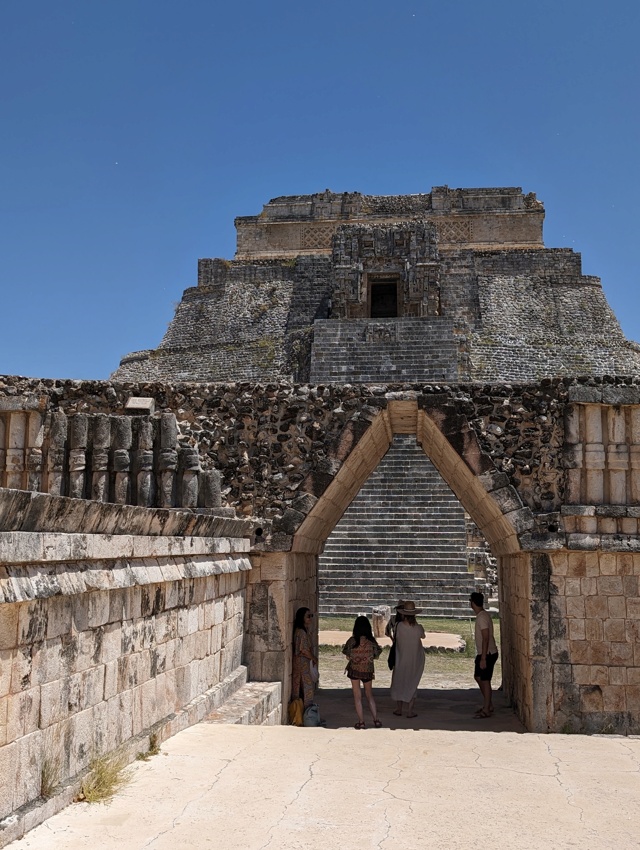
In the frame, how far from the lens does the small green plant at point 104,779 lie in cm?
385

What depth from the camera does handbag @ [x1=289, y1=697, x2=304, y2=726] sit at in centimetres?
809

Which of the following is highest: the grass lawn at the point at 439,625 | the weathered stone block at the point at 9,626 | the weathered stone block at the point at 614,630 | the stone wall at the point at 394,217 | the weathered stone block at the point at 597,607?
the stone wall at the point at 394,217

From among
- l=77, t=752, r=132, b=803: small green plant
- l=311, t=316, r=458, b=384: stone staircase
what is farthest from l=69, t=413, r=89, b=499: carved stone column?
l=311, t=316, r=458, b=384: stone staircase

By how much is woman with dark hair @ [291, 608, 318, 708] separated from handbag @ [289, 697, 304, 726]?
90mm

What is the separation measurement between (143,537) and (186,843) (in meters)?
1.68

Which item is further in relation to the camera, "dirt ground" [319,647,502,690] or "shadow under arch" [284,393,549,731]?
"dirt ground" [319,647,502,690]

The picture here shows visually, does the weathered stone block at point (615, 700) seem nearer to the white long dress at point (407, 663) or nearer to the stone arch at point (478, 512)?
the stone arch at point (478, 512)

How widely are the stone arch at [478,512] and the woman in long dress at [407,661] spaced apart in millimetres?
1019

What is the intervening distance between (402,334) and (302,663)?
1662 centimetres

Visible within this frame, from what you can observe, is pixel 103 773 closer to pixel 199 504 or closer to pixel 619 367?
pixel 199 504

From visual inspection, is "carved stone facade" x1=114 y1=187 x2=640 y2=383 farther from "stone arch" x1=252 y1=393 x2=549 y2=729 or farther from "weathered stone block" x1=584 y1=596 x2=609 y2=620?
"weathered stone block" x1=584 y1=596 x2=609 y2=620

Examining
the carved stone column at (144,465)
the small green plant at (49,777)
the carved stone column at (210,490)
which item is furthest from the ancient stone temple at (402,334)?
the small green plant at (49,777)

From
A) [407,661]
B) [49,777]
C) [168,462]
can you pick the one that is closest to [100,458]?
[168,462]

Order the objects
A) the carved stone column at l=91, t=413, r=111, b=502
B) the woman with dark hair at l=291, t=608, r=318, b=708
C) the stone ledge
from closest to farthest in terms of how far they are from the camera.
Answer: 1. the stone ledge
2. the carved stone column at l=91, t=413, r=111, b=502
3. the woman with dark hair at l=291, t=608, r=318, b=708
